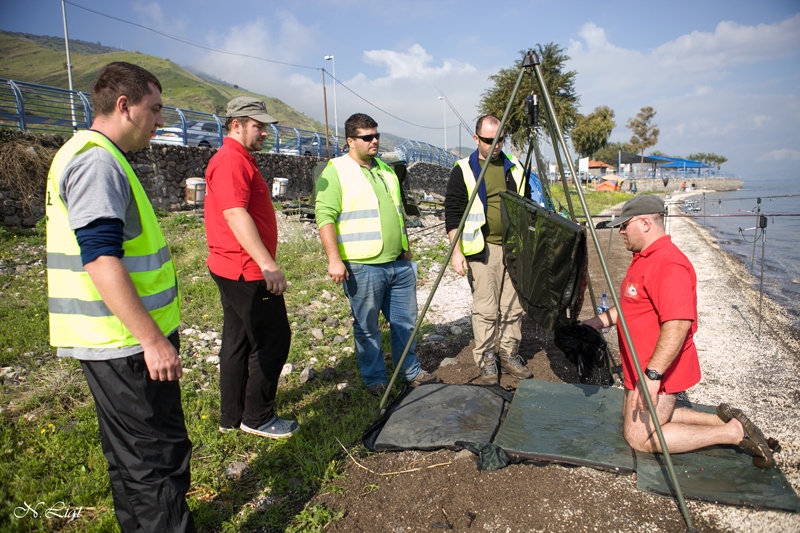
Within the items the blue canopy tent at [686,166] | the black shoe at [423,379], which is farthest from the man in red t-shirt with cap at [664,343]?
the blue canopy tent at [686,166]

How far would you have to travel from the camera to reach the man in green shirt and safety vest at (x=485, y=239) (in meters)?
4.08

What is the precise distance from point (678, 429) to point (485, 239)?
196 centimetres

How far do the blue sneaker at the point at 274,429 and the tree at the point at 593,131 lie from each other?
156 feet

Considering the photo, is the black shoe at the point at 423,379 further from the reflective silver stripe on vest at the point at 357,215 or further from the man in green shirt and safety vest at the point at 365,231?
the reflective silver stripe on vest at the point at 357,215

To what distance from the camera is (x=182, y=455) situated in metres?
2.05

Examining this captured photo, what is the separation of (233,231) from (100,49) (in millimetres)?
240057

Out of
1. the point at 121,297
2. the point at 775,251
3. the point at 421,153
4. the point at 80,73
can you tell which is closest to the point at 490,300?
the point at 121,297

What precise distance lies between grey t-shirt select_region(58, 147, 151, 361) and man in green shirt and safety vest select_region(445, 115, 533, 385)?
2.71m

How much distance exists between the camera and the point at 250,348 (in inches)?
128

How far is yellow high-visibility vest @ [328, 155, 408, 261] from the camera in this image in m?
3.71

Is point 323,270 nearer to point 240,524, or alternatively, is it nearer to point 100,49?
point 240,524

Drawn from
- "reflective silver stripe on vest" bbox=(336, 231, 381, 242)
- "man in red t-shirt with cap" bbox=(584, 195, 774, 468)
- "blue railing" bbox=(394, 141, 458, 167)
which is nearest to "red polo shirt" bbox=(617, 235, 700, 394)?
"man in red t-shirt with cap" bbox=(584, 195, 774, 468)

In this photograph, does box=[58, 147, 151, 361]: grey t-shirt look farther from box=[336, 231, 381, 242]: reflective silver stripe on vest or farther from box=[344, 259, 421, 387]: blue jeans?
box=[344, 259, 421, 387]: blue jeans

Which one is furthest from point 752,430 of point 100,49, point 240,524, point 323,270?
point 100,49
